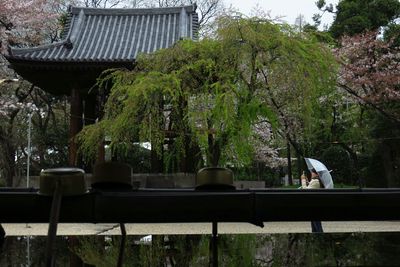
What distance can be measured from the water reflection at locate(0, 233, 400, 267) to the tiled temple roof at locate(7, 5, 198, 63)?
9.47 meters

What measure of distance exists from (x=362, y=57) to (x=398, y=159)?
191 inches

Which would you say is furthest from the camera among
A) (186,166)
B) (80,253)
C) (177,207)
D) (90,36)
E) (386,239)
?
(90,36)

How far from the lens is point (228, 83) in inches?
351

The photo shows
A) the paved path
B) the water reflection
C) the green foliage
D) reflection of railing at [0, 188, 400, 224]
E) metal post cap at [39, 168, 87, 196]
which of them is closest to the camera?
metal post cap at [39, 168, 87, 196]

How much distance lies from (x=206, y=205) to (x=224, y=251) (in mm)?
1177

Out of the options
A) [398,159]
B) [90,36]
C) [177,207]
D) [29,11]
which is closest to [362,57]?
[398,159]

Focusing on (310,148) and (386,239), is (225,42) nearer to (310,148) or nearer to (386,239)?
(386,239)

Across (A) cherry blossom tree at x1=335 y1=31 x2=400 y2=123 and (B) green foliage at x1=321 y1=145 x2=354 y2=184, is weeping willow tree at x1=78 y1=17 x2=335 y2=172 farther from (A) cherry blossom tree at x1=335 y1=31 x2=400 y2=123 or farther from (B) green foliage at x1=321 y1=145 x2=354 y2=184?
(B) green foliage at x1=321 y1=145 x2=354 y2=184

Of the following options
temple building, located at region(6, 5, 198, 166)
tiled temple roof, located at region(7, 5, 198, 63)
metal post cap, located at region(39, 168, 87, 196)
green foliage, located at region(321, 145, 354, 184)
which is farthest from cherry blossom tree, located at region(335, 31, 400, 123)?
metal post cap, located at region(39, 168, 87, 196)

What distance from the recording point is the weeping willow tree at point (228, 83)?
29.5 feet

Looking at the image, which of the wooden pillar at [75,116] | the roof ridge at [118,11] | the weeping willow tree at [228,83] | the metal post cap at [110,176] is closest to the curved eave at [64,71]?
the wooden pillar at [75,116]

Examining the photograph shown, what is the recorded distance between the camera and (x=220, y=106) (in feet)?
29.5

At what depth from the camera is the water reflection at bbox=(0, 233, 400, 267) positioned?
3150 millimetres

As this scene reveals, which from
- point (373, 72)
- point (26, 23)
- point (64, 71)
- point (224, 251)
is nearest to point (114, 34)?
point (64, 71)
